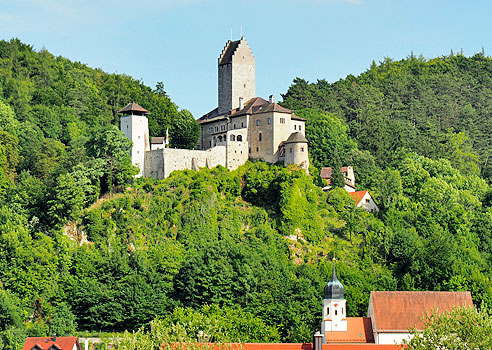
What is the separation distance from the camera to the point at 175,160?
8394cm

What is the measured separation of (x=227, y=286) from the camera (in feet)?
242

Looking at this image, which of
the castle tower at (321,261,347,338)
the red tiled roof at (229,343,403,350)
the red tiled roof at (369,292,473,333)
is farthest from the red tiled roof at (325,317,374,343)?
the red tiled roof at (229,343,403,350)

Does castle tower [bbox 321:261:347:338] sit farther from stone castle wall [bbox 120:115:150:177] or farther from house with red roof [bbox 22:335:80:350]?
stone castle wall [bbox 120:115:150:177]

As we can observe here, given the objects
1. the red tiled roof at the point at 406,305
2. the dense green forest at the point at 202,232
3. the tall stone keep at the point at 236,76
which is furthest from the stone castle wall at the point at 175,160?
the red tiled roof at the point at 406,305

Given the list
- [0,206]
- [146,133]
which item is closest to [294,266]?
[146,133]

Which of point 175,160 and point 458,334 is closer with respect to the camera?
point 458,334

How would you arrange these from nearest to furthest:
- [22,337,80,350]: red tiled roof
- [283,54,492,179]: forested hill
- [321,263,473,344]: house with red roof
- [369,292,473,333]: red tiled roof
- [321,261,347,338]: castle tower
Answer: [22,337,80,350]: red tiled roof → [321,263,473,344]: house with red roof → [369,292,473,333]: red tiled roof → [321,261,347,338]: castle tower → [283,54,492,179]: forested hill

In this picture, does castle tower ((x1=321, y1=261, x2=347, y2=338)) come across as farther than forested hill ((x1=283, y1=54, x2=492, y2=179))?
No

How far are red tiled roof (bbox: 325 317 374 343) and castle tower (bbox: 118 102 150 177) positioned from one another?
23.5 m

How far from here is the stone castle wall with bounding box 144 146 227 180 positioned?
273 feet

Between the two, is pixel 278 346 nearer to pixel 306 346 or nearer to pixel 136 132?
pixel 306 346

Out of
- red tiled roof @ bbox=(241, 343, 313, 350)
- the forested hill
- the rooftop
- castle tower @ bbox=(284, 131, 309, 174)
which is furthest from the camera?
the forested hill

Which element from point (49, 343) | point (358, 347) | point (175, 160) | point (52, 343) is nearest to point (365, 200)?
point (175, 160)

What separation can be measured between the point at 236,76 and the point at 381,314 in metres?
32.3
